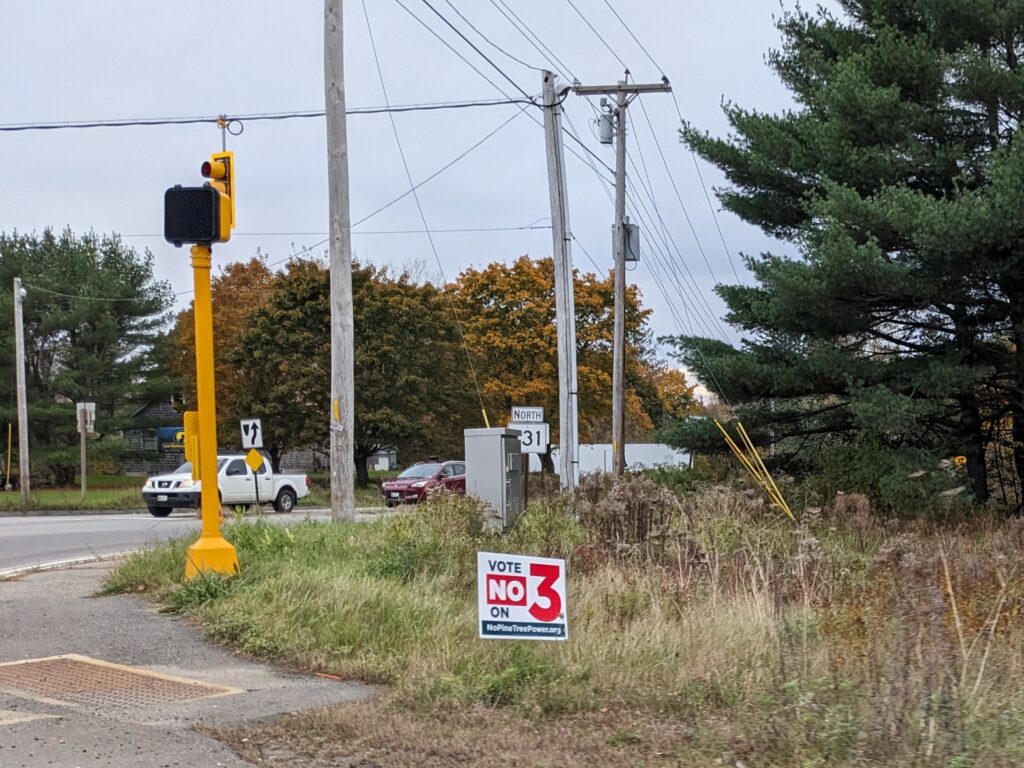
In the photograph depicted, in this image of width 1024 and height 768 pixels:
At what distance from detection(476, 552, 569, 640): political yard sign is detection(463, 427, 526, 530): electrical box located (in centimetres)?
880

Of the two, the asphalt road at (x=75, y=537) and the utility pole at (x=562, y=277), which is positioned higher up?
the utility pole at (x=562, y=277)

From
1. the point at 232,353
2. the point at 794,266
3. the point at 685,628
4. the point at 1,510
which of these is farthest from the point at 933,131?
the point at 232,353

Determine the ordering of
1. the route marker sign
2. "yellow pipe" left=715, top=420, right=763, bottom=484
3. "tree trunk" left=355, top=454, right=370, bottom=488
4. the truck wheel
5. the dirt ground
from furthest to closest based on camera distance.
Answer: "tree trunk" left=355, top=454, right=370, bottom=488 → the truck wheel → "yellow pipe" left=715, top=420, right=763, bottom=484 → the route marker sign → the dirt ground

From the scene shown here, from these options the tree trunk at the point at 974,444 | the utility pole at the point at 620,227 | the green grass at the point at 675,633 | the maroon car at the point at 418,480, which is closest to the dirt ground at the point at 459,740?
the green grass at the point at 675,633

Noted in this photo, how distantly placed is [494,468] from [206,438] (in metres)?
6.29

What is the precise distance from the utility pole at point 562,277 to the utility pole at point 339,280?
6.05m

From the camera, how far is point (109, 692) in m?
6.77

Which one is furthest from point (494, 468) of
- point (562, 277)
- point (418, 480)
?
point (418, 480)

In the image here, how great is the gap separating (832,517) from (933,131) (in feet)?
31.8

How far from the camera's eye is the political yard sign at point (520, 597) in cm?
638

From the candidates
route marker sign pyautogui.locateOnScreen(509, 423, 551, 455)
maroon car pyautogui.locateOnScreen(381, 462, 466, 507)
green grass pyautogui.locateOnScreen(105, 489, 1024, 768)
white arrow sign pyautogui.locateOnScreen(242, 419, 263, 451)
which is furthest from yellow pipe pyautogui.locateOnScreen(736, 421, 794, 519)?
maroon car pyautogui.locateOnScreen(381, 462, 466, 507)

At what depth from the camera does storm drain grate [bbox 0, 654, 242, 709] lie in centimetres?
659

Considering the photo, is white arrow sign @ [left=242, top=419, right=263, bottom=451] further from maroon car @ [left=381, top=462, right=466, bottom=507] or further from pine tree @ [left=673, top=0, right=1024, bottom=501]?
maroon car @ [left=381, top=462, right=466, bottom=507]

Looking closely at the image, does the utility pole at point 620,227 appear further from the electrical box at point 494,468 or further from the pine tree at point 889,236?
the electrical box at point 494,468
